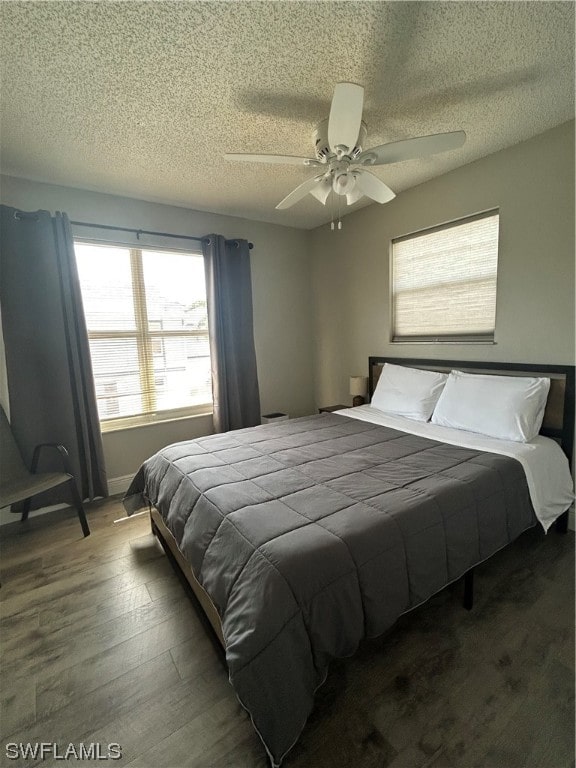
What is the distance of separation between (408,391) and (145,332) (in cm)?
252

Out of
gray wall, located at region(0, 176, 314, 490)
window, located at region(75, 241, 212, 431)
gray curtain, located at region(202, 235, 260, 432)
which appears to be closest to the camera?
gray wall, located at region(0, 176, 314, 490)

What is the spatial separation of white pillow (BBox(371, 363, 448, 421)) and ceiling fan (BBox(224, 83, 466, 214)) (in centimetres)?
149

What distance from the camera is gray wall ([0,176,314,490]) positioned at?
2807 millimetres

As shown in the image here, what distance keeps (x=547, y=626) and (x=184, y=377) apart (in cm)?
326

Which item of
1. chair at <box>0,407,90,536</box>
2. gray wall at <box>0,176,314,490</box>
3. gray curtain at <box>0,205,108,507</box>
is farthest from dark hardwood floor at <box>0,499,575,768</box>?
gray wall at <box>0,176,314,490</box>

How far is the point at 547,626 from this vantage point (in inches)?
61.8

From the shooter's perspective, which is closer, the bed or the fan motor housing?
the bed

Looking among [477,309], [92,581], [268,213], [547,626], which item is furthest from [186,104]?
[547,626]

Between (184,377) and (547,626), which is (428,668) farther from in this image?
(184,377)

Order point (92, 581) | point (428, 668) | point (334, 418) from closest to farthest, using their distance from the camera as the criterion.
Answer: point (428, 668)
point (92, 581)
point (334, 418)

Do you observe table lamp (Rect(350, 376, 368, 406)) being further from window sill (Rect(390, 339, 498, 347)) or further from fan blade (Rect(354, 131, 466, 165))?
fan blade (Rect(354, 131, 466, 165))

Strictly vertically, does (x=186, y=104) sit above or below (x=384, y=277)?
above

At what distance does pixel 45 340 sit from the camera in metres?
2.67

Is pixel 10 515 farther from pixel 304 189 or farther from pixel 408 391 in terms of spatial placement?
pixel 408 391
